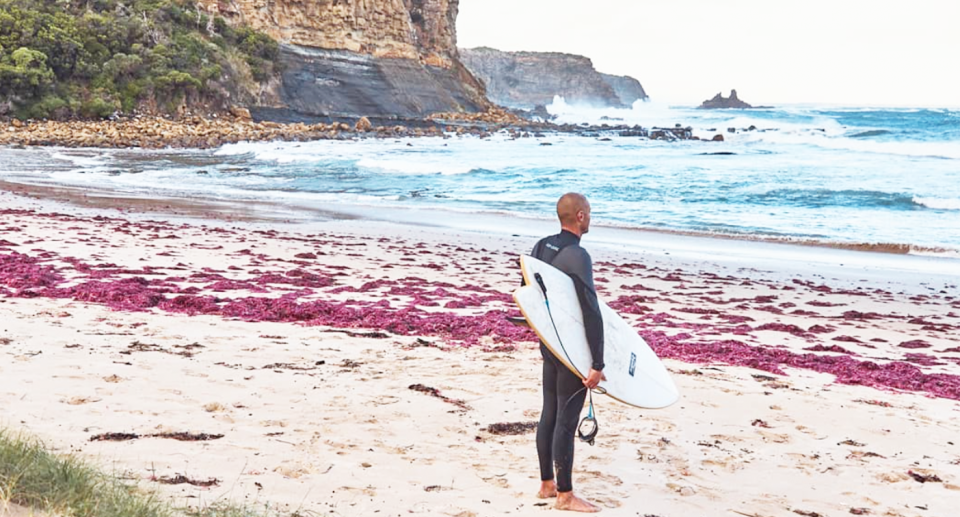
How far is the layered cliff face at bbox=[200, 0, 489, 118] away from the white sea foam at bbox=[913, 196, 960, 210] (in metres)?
44.8

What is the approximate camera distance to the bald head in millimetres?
3803

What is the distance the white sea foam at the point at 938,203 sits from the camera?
2198 centimetres

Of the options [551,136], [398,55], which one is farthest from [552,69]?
[551,136]

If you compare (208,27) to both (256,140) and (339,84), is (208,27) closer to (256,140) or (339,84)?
(339,84)

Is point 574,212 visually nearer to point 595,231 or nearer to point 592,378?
point 592,378

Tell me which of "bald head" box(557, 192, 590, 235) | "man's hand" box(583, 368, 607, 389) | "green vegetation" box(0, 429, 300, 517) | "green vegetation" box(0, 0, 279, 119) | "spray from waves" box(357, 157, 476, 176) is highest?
"green vegetation" box(0, 0, 279, 119)

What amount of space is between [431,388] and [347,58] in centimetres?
6342

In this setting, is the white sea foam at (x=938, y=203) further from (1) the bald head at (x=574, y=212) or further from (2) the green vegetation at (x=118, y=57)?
(2) the green vegetation at (x=118, y=57)

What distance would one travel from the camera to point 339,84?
210ft

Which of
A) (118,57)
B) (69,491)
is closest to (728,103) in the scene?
(118,57)

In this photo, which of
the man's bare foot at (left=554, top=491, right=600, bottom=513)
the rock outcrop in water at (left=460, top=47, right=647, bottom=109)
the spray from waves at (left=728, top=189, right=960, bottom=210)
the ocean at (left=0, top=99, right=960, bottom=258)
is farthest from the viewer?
the rock outcrop in water at (left=460, top=47, right=647, bottom=109)

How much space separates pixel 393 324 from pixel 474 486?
12.2 ft

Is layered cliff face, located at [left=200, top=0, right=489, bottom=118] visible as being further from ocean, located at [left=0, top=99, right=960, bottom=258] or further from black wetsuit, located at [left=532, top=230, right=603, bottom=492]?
black wetsuit, located at [left=532, top=230, right=603, bottom=492]

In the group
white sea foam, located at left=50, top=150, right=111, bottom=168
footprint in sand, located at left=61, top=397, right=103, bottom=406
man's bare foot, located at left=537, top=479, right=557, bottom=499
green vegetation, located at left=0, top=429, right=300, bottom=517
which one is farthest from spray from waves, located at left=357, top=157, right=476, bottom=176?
green vegetation, located at left=0, top=429, right=300, bottom=517
